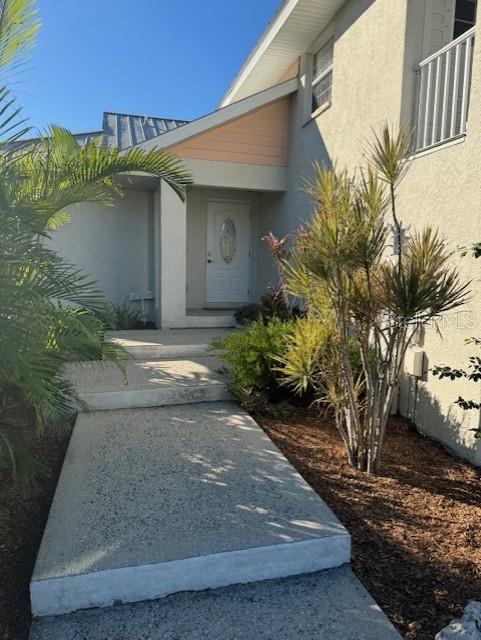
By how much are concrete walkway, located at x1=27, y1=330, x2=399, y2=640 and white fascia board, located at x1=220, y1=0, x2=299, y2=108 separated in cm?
675

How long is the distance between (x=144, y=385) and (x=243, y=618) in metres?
3.27

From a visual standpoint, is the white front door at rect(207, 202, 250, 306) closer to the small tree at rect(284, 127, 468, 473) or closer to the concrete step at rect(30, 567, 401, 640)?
the small tree at rect(284, 127, 468, 473)

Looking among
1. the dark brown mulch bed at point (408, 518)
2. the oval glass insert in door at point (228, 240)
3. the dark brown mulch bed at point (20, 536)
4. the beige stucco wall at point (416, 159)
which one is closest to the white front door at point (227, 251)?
the oval glass insert in door at point (228, 240)

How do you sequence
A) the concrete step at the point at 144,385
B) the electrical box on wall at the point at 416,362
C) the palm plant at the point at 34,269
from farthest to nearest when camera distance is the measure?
1. the concrete step at the point at 144,385
2. the electrical box on wall at the point at 416,362
3. the palm plant at the point at 34,269

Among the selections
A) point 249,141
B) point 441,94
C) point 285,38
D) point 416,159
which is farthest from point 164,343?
point 285,38

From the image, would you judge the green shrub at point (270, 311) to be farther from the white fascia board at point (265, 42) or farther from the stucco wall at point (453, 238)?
the white fascia board at point (265, 42)

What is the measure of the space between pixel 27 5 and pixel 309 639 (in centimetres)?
389

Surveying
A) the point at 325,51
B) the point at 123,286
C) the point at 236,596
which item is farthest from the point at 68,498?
the point at 325,51

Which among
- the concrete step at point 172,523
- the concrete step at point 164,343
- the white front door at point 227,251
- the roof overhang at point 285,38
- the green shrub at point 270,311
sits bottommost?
Result: the concrete step at point 172,523

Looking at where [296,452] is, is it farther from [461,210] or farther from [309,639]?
[461,210]

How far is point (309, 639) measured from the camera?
218 centimetres

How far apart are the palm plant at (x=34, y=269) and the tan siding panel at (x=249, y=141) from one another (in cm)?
464

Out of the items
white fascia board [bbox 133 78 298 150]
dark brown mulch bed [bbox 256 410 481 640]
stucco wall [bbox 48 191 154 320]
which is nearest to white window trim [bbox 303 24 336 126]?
white fascia board [bbox 133 78 298 150]

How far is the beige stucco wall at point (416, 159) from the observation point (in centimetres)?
419
